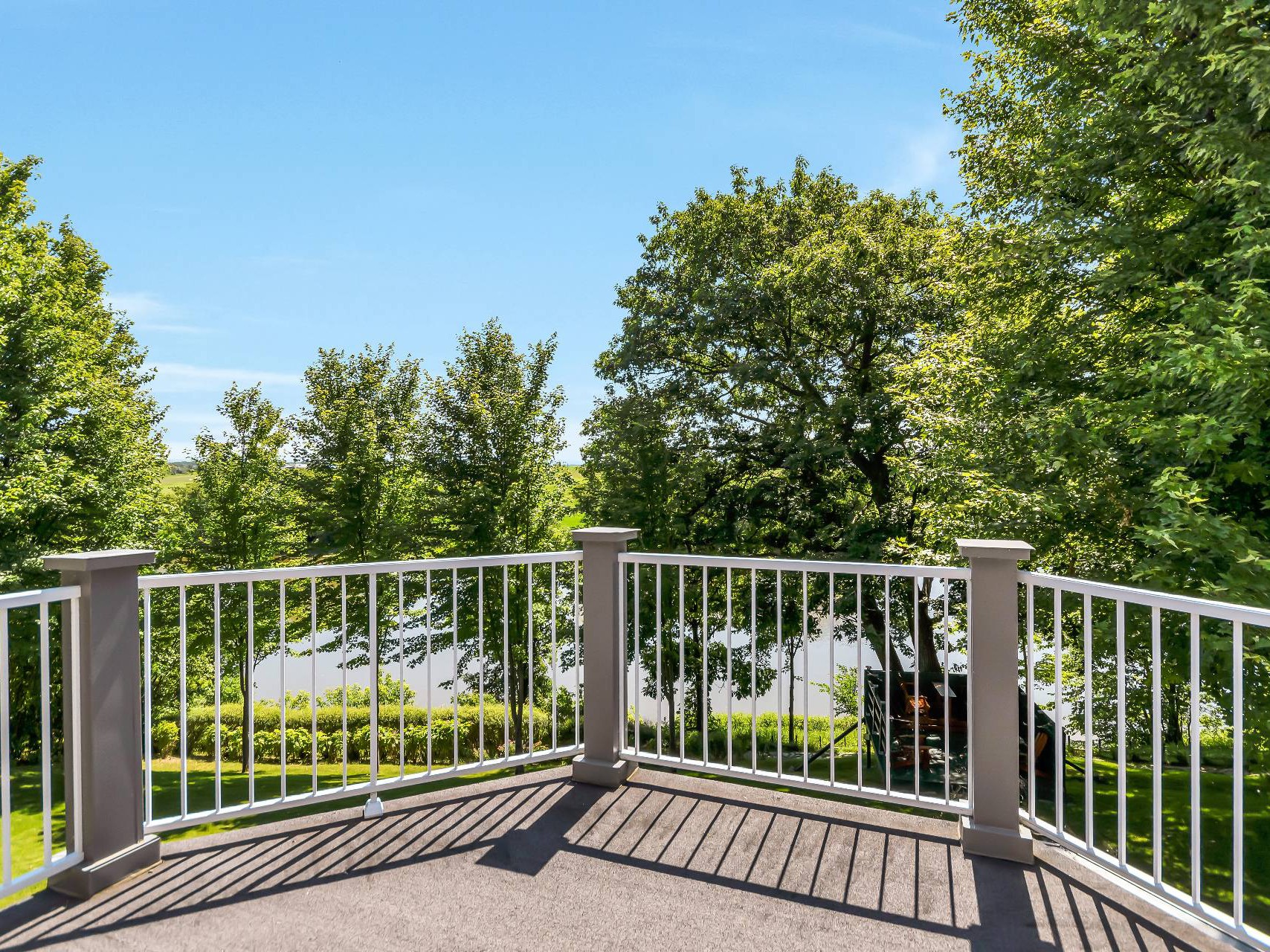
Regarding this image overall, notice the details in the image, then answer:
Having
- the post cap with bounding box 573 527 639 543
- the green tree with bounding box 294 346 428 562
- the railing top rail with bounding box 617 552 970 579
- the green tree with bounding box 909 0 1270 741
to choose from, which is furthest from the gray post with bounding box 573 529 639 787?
the green tree with bounding box 294 346 428 562

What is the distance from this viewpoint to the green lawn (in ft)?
18.9

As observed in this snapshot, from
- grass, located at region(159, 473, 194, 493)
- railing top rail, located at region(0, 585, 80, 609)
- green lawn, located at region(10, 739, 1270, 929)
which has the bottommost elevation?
green lawn, located at region(10, 739, 1270, 929)

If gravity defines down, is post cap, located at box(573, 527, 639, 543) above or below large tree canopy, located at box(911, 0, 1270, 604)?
below

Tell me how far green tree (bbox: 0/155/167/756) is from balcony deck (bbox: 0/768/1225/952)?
10.1 meters

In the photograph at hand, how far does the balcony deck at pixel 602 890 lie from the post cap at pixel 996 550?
1111 mm

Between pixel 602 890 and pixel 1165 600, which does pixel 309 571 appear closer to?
pixel 602 890

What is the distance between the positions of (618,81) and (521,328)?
6463 mm

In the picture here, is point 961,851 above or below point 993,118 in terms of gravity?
below

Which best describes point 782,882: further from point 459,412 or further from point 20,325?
point 20,325

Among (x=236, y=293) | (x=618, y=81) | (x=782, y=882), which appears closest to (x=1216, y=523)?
(x=782, y=882)

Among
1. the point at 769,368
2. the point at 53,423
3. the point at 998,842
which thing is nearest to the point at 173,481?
the point at 53,423

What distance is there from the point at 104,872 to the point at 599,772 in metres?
1.87

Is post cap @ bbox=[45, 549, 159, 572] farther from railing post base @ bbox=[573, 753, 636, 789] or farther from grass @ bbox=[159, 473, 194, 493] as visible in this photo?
grass @ bbox=[159, 473, 194, 493]

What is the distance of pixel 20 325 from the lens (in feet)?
38.2
